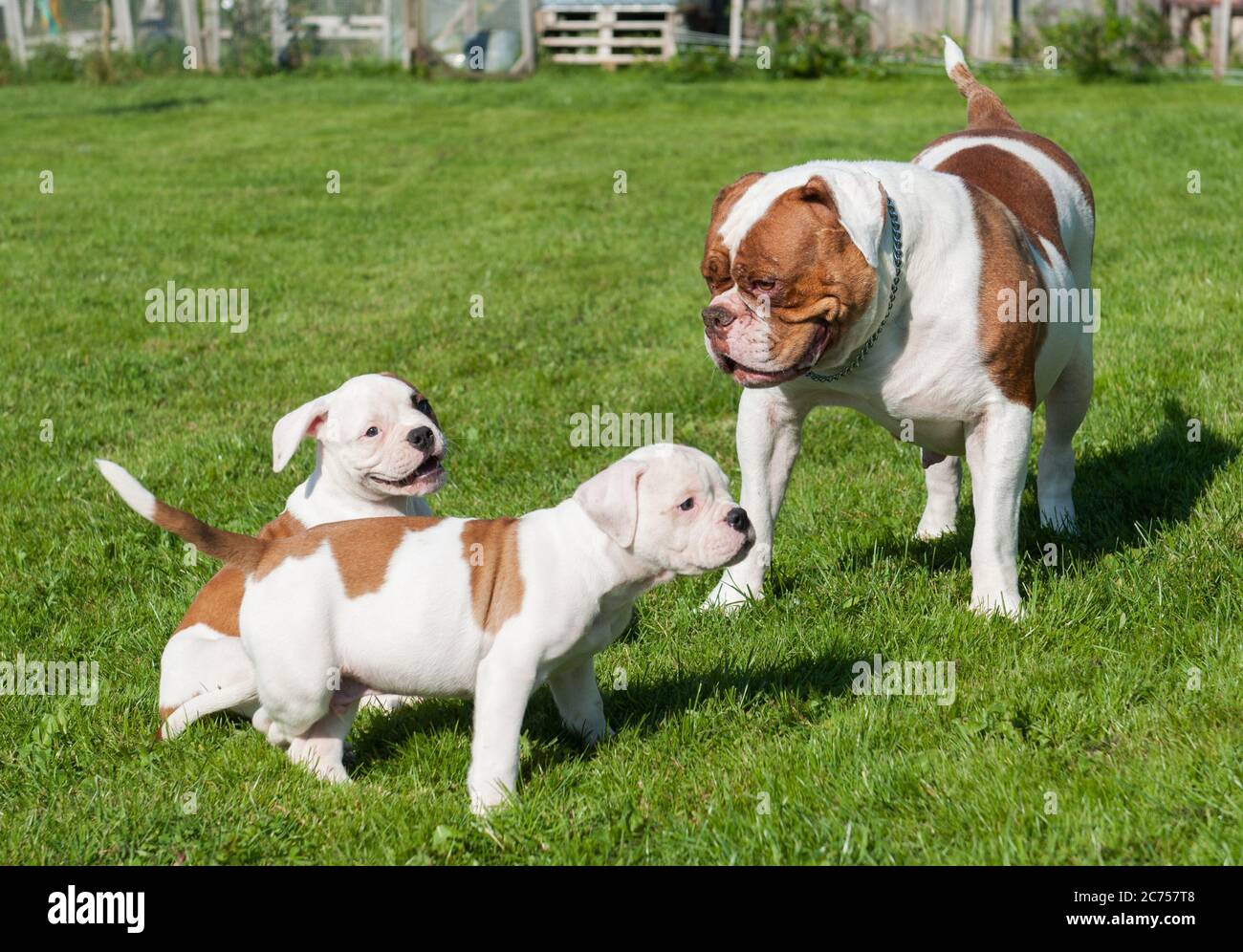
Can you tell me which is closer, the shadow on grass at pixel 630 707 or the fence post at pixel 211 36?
the shadow on grass at pixel 630 707

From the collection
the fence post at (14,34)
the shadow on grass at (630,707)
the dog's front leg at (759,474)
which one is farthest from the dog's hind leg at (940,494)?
the fence post at (14,34)

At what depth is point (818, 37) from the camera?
2570 cm

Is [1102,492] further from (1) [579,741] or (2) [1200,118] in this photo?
(2) [1200,118]

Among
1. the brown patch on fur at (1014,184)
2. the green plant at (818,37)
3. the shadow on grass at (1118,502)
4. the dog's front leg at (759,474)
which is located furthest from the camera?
the green plant at (818,37)

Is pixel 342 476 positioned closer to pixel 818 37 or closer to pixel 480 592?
pixel 480 592

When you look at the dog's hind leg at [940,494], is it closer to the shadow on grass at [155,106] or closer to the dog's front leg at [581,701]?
the dog's front leg at [581,701]

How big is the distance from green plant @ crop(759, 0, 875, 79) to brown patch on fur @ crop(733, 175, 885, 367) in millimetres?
21965

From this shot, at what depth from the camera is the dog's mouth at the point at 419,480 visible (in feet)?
16.5

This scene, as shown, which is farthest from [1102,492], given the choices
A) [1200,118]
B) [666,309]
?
[1200,118]

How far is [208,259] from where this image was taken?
510 inches

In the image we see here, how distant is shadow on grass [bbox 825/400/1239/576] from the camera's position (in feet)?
18.8

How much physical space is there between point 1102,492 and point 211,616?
12.7ft

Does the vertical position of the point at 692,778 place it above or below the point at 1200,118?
below

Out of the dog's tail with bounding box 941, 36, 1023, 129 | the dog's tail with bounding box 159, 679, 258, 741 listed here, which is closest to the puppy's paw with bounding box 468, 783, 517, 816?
the dog's tail with bounding box 159, 679, 258, 741
